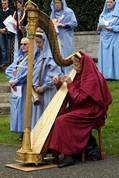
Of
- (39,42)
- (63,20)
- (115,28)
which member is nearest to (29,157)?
(39,42)

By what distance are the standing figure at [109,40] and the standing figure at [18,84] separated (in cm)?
503

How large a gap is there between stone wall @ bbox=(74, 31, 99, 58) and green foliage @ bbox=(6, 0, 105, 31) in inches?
45.8

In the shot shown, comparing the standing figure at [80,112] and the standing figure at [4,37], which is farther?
the standing figure at [4,37]

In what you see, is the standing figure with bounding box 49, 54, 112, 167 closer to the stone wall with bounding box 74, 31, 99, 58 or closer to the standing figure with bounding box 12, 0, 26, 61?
the standing figure with bounding box 12, 0, 26, 61

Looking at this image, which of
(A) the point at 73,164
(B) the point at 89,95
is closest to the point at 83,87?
(B) the point at 89,95

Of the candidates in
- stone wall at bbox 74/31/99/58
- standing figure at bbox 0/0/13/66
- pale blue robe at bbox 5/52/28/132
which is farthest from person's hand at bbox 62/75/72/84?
stone wall at bbox 74/31/99/58

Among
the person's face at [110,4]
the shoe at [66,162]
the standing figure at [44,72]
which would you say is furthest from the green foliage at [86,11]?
the shoe at [66,162]

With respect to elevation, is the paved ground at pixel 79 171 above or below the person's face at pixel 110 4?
below

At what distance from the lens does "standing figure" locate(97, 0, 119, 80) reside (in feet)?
51.5

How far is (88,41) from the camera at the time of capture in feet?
63.3

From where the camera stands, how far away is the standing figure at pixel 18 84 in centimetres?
1062

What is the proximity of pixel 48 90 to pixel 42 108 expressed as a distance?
0.35 meters

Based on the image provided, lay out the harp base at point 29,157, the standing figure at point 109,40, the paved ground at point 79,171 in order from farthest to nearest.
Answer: the standing figure at point 109,40 → the harp base at point 29,157 → the paved ground at point 79,171

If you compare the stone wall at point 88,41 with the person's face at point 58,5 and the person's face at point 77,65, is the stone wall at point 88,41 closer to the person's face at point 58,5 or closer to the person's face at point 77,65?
the person's face at point 58,5
